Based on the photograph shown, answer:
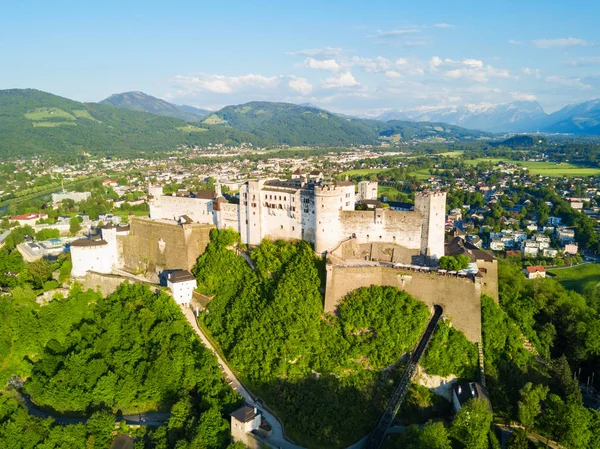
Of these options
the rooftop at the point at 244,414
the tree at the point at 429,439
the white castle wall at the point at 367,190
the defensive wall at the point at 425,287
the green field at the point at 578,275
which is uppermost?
the white castle wall at the point at 367,190

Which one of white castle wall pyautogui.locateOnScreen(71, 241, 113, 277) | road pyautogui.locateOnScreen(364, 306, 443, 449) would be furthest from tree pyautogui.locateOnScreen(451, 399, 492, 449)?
white castle wall pyautogui.locateOnScreen(71, 241, 113, 277)

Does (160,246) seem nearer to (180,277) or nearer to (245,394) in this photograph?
(180,277)

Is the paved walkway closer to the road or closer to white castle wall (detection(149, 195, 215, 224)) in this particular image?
the road

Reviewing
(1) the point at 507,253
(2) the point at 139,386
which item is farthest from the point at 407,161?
(2) the point at 139,386

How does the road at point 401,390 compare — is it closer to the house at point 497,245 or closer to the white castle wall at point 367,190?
the white castle wall at point 367,190

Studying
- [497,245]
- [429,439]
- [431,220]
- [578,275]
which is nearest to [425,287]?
[431,220]

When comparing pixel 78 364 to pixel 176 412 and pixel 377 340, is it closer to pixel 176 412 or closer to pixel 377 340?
pixel 176 412

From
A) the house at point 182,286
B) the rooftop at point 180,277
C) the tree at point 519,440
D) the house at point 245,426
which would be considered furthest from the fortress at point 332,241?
the house at point 245,426
